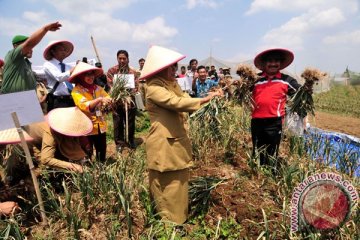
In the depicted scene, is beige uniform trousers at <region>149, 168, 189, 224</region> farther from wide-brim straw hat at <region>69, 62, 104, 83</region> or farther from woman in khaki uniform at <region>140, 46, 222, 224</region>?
wide-brim straw hat at <region>69, 62, 104, 83</region>

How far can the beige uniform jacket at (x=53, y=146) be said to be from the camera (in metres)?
2.96

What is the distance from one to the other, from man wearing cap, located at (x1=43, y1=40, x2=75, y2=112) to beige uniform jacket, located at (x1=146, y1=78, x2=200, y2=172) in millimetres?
1800

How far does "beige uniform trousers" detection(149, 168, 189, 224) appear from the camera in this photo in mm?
2637

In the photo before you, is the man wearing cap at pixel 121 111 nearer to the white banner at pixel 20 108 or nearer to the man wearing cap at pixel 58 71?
the man wearing cap at pixel 58 71

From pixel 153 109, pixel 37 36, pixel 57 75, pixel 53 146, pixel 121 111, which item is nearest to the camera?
pixel 153 109

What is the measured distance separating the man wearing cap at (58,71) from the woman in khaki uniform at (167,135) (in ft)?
5.85

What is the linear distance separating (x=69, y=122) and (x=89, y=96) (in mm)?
556

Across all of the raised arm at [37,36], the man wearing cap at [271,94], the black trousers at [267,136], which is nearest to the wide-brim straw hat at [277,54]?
the man wearing cap at [271,94]

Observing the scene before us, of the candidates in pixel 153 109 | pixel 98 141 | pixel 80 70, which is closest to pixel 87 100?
pixel 80 70

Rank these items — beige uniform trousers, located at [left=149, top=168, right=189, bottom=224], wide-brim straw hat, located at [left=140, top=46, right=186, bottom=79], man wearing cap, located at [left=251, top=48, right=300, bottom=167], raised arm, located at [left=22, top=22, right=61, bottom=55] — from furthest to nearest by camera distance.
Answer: man wearing cap, located at [left=251, top=48, right=300, bottom=167] → raised arm, located at [left=22, top=22, right=61, bottom=55] → beige uniform trousers, located at [left=149, top=168, right=189, bottom=224] → wide-brim straw hat, located at [left=140, top=46, right=186, bottom=79]

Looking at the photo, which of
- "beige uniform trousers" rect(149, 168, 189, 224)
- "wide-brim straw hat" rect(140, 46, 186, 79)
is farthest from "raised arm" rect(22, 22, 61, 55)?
"beige uniform trousers" rect(149, 168, 189, 224)

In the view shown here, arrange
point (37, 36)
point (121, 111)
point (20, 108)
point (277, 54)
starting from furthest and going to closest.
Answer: point (121, 111)
point (277, 54)
point (37, 36)
point (20, 108)

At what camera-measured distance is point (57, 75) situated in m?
3.82

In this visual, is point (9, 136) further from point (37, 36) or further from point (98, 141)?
point (98, 141)
